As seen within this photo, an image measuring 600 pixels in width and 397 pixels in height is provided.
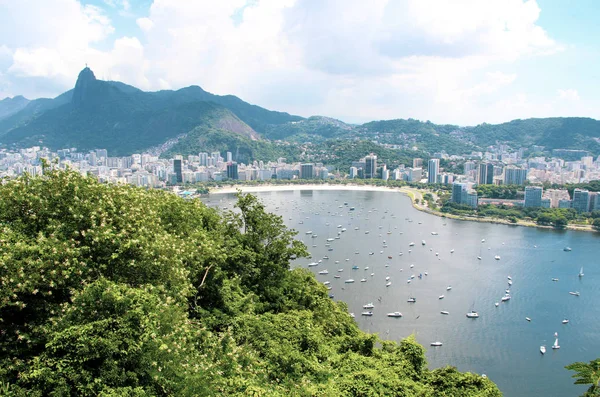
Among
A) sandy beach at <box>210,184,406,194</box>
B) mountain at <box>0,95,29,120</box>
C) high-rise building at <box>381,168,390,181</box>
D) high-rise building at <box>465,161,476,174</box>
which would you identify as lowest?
sandy beach at <box>210,184,406,194</box>

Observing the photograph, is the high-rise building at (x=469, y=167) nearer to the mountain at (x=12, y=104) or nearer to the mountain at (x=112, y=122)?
the mountain at (x=112, y=122)

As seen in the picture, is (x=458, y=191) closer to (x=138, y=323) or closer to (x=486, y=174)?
(x=486, y=174)

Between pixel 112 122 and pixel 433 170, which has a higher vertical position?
pixel 112 122

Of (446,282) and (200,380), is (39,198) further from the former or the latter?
(446,282)

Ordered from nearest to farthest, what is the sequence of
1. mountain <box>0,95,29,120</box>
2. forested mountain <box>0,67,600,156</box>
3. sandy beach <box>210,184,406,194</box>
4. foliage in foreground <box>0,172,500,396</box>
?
foliage in foreground <box>0,172,500,396</box>, sandy beach <box>210,184,406,194</box>, forested mountain <box>0,67,600,156</box>, mountain <box>0,95,29,120</box>

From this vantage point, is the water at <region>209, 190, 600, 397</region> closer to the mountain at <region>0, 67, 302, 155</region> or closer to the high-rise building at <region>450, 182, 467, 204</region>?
the high-rise building at <region>450, 182, 467, 204</region>

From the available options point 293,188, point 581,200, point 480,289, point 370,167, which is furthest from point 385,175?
point 480,289

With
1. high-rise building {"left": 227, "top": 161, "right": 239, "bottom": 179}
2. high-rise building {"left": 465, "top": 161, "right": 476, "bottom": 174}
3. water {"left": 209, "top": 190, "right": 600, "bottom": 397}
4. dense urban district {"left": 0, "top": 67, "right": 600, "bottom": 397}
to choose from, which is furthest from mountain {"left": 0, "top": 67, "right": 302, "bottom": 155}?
dense urban district {"left": 0, "top": 67, "right": 600, "bottom": 397}
